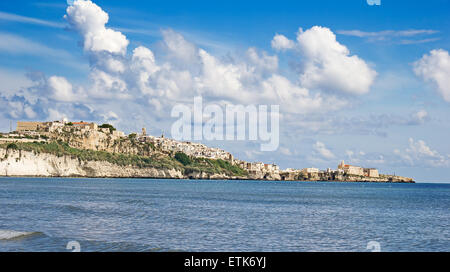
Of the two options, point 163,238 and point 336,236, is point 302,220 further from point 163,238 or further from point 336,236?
point 163,238

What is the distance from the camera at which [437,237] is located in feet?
102

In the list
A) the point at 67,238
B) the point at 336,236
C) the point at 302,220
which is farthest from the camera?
the point at 302,220

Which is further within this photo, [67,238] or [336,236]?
[336,236]

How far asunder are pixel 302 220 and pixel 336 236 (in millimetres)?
9587

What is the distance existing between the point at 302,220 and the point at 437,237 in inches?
418
